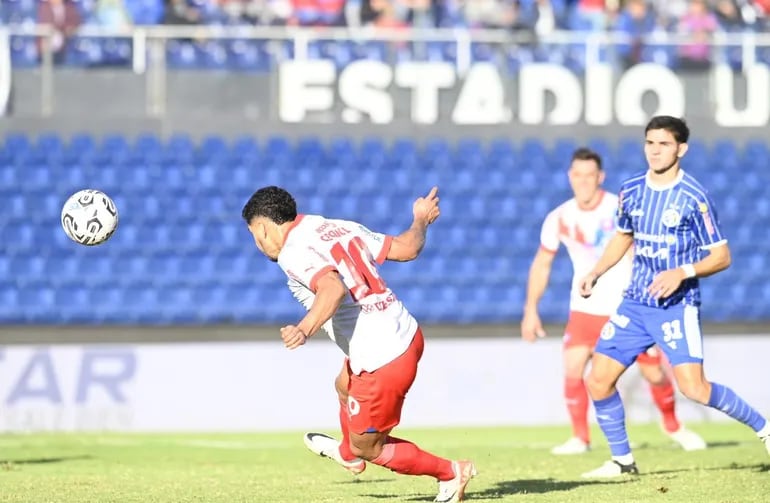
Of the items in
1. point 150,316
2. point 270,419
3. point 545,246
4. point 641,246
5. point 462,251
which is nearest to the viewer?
point 641,246

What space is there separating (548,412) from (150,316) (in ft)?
13.4

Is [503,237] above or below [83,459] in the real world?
above

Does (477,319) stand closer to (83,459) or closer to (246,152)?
(246,152)

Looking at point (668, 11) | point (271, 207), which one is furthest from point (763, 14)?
point (271, 207)

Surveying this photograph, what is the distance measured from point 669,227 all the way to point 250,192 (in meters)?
7.87

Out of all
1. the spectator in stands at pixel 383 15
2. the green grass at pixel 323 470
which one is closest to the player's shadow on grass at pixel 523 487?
the green grass at pixel 323 470

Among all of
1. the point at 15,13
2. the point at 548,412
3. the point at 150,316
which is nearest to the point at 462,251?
the point at 548,412

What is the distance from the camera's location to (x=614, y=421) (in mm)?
8875

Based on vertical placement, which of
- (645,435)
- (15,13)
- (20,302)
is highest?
(15,13)

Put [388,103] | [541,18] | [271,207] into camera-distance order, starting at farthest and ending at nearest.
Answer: [541,18]
[388,103]
[271,207]

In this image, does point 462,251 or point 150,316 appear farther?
point 462,251

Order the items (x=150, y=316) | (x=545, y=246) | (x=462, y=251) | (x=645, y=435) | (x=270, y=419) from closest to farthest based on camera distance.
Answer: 1. (x=545, y=246)
2. (x=645, y=435)
3. (x=270, y=419)
4. (x=150, y=316)
5. (x=462, y=251)

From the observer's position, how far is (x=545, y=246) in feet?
34.5

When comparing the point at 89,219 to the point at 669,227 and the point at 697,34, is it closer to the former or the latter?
the point at 669,227
